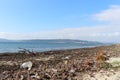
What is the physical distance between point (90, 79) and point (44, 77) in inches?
85.4

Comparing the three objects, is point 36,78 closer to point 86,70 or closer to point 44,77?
point 44,77

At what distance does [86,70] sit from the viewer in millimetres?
16000

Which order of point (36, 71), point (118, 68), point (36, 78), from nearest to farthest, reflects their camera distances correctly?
1. point (36, 78)
2. point (36, 71)
3. point (118, 68)

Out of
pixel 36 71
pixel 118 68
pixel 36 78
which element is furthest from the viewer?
pixel 118 68

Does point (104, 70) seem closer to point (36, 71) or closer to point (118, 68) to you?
point (118, 68)

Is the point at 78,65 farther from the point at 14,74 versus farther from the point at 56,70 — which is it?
the point at 14,74

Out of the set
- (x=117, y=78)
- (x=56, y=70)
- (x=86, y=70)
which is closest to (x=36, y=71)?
(x=56, y=70)

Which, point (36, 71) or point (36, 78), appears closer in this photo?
point (36, 78)

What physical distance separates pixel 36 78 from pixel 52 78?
0.73m

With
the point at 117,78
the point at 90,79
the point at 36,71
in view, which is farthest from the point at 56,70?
the point at 117,78

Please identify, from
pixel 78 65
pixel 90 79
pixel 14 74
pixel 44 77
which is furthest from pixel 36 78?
pixel 78 65

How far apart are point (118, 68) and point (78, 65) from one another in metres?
2.22

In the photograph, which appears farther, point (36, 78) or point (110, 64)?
point (110, 64)

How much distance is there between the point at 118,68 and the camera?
1664 cm
